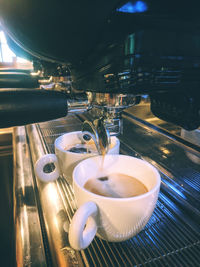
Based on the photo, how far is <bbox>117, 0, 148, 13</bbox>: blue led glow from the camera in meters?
0.25

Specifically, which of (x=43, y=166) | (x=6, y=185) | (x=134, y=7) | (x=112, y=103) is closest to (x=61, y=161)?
(x=43, y=166)

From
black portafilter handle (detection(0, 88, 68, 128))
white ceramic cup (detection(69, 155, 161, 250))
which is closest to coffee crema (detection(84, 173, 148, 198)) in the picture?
white ceramic cup (detection(69, 155, 161, 250))

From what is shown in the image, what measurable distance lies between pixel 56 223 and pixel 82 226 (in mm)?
123

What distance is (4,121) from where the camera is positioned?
31 centimetres

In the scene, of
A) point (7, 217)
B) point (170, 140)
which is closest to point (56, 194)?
point (170, 140)

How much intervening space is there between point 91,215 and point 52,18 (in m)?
0.25

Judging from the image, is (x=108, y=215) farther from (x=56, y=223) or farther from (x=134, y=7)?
(x=134, y=7)

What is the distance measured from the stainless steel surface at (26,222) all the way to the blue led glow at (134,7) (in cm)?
34

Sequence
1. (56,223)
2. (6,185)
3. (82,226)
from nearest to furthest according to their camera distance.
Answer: (82,226) < (56,223) < (6,185)

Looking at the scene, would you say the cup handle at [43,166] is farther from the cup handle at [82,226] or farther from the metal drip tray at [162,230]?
the cup handle at [82,226]

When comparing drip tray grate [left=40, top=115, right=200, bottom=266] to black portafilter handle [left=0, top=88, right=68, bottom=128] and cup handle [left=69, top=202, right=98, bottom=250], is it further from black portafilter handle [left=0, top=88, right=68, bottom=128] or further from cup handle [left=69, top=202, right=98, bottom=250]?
black portafilter handle [left=0, top=88, right=68, bottom=128]

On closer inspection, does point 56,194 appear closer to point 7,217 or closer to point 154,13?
point 154,13

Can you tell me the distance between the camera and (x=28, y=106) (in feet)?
1.06

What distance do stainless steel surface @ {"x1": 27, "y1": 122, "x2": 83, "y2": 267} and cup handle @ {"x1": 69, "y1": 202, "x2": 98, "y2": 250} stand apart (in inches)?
1.8
